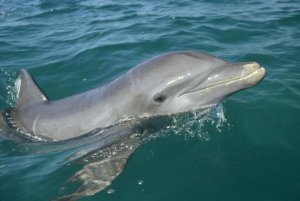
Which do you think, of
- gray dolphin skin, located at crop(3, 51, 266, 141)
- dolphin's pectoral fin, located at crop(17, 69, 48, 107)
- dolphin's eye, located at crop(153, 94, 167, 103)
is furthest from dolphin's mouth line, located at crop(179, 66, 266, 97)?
dolphin's pectoral fin, located at crop(17, 69, 48, 107)

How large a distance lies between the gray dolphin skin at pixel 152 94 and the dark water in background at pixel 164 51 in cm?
56

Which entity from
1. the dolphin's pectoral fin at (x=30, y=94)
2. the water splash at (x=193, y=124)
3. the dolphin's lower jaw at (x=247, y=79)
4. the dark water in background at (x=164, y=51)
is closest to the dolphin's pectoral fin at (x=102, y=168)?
the dark water in background at (x=164, y=51)

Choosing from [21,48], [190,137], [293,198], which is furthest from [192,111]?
[21,48]

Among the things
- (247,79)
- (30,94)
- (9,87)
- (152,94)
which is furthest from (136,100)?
(9,87)

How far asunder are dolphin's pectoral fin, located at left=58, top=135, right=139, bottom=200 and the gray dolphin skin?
2.00ft

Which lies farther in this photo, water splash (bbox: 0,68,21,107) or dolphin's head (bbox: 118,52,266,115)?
water splash (bbox: 0,68,21,107)

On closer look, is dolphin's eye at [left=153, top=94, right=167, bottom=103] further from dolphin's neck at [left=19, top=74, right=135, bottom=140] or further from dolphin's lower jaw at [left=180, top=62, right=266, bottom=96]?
dolphin's lower jaw at [left=180, top=62, right=266, bottom=96]

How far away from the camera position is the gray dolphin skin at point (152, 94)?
270 inches

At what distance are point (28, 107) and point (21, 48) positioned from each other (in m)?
6.46

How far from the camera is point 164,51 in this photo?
12.2m

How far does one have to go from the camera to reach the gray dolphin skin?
686 cm

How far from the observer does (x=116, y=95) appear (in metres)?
7.21

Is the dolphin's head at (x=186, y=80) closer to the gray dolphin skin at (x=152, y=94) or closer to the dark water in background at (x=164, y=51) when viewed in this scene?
the gray dolphin skin at (x=152, y=94)

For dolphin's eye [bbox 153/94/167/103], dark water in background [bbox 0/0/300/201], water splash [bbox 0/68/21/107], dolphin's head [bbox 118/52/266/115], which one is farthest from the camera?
water splash [bbox 0/68/21/107]
